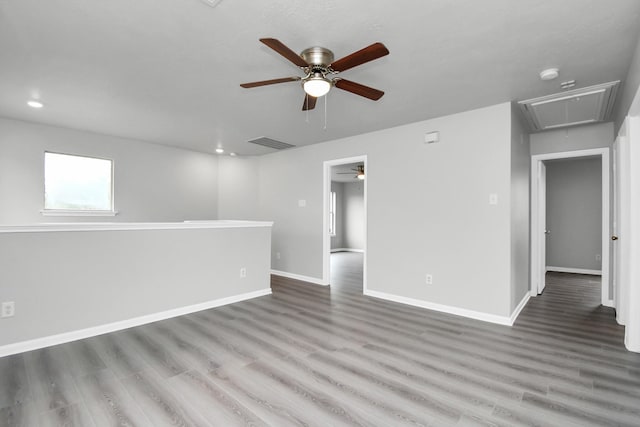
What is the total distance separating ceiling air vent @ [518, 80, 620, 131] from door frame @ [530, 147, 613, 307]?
0.46 metres

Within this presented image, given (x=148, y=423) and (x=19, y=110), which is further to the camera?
(x=19, y=110)

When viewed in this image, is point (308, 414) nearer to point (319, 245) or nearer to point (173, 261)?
point (173, 261)

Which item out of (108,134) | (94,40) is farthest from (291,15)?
(108,134)

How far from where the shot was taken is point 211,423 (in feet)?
6.06

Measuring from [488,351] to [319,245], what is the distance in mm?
3255

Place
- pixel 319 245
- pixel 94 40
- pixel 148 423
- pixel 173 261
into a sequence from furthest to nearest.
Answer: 1. pixel 319 245
2. pixel 173 261
3. pixel 94 40
4. pixel 148 423

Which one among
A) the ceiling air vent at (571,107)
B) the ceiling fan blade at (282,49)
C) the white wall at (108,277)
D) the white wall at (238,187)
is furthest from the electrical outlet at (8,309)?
the ceiling air vent at (571,107)

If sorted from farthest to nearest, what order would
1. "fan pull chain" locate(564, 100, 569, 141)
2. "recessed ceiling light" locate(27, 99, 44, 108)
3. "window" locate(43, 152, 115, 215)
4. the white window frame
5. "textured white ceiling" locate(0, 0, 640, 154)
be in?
"window" locate(43, 152, 115, 215)
the white window frame
"recessed ceiling light" locate(27, 99, 44, 108)
"fan pull chain" locate(564, 100, 569, 141)
"textured white ceiling" locate(0, 0, 640, 154)

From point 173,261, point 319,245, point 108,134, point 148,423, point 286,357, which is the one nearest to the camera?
point 148,423

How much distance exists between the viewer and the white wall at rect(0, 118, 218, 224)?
4355 millimetres

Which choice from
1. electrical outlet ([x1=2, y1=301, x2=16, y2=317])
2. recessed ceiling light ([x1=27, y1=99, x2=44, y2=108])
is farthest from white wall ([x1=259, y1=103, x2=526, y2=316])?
electrical outlet ([x1=2, y1=301, x2=16, y2=317])

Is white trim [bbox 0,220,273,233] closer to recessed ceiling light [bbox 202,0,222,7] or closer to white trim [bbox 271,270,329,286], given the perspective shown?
white trim [bbox 271,270,329,286]

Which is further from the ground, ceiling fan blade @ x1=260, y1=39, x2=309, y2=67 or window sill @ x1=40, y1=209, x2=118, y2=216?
ceiling fan blade @ x1=260, y1=39, x2=309, y2=67

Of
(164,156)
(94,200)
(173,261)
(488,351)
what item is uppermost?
(164,156)
